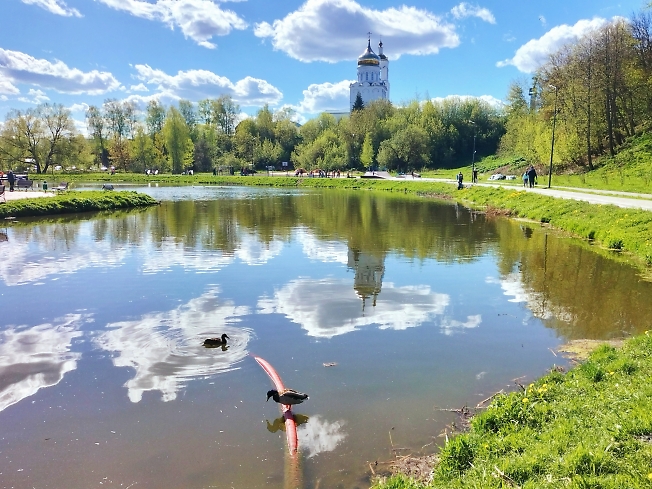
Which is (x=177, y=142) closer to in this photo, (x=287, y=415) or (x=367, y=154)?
(x=367, y=154)

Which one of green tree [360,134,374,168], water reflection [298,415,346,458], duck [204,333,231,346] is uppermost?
green tree [360,134,374,168]

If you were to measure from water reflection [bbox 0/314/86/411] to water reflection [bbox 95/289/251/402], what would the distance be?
76 cm

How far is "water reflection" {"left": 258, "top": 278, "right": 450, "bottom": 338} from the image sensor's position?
11172 mm

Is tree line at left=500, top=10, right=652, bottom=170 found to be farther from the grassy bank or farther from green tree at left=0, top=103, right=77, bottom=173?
green tree at left=0, top=103, right=77, bottom=173

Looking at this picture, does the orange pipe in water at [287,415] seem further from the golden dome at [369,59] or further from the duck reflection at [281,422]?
the golden dome at [369,59]

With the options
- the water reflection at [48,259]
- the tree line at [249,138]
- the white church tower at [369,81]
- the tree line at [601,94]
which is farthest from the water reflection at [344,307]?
the white church tower at [369,81]

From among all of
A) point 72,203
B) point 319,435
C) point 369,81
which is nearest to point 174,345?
point 319,435

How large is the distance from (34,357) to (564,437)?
29.4 feet

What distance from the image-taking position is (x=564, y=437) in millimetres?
5449

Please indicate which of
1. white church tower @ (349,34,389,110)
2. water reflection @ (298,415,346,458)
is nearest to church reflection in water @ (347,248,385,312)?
water reflection @ (298,415,346,458)

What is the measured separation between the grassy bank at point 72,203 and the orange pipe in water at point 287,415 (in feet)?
94.4

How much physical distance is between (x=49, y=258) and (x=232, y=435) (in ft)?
49.3

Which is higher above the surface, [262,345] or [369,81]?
[369,81]

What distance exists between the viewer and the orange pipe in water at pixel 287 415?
635 cm
